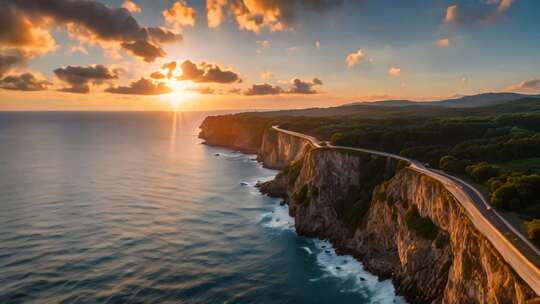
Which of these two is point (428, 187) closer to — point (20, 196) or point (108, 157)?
point (20, 196)

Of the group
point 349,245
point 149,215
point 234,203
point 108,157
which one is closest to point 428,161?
point 349,245

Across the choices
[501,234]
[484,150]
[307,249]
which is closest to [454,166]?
[484,150]

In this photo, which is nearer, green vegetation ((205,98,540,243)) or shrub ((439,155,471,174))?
green vegetation ((205,98,540,243))

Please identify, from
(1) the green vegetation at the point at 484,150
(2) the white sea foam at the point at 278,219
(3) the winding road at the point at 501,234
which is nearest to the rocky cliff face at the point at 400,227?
(3) the winding road at the point at 501,234

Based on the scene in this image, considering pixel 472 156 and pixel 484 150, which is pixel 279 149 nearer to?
pixel 472 156

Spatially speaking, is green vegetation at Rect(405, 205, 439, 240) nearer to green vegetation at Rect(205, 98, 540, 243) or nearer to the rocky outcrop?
green vegetation at Rect(205, 98, 540, 243)

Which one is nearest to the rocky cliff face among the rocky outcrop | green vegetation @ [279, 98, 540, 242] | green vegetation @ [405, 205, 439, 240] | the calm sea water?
green vegetation @ [405, 205, 439, 240]
